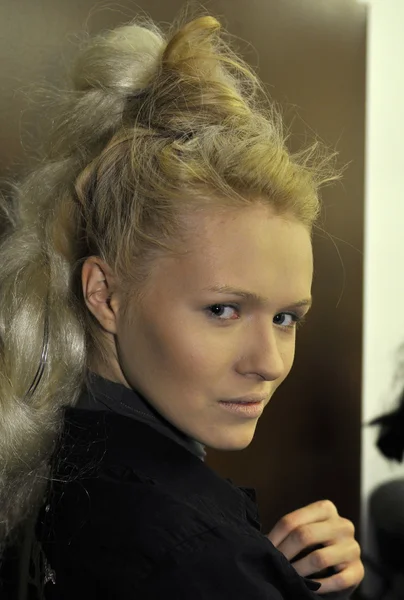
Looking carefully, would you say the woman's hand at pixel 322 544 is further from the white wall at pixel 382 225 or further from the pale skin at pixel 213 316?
the white wall at pixel 382 225

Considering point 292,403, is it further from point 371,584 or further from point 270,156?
point 270,156

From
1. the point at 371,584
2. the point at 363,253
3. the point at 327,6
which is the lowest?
the point at 371,584

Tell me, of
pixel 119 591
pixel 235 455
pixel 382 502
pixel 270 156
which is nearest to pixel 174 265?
pixel 270 156

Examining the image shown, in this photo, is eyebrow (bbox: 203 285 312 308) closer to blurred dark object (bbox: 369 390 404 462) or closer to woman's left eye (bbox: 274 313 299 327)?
woman's left eye (bbox: 274 313 299 327)

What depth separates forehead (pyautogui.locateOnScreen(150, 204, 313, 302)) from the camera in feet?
1.98

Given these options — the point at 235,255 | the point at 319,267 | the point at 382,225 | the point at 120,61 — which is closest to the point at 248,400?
the point at 235,255

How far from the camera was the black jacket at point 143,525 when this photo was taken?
1.65 feet

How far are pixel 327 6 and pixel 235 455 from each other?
61 centimetres

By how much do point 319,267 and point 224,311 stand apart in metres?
0.47

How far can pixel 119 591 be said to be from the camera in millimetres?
512

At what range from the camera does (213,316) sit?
610mm

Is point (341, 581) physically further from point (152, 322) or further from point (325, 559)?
point (152, 322)

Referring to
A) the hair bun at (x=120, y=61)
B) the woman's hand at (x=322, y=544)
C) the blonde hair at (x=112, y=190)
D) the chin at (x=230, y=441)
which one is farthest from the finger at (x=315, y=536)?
the hair bun at (x=120, y=61)

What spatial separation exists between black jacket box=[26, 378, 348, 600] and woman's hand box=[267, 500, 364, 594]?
0.07 meters
